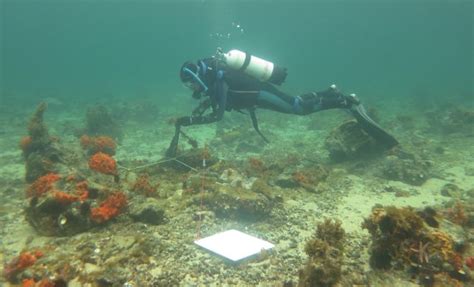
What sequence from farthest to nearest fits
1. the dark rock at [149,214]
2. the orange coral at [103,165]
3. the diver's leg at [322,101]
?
the diver's leg at [322,101]
the orange coral at [103,165]
the dark rock at [149,214]

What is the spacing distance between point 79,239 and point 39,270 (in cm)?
101

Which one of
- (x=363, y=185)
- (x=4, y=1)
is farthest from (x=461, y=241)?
(x=4, y=1)

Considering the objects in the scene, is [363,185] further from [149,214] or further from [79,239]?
[79,239]

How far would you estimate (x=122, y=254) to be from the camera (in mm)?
5125

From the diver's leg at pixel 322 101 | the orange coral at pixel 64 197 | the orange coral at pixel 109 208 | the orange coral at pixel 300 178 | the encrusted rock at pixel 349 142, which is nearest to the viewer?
the orange coral at pixel 64 197

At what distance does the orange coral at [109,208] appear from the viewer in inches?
239

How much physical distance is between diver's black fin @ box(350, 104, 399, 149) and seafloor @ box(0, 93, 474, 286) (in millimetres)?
457

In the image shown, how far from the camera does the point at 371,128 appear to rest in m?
10.6

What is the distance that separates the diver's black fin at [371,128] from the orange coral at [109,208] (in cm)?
743

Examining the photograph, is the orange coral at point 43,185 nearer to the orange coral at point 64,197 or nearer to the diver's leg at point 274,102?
the orange coral at point 64,197

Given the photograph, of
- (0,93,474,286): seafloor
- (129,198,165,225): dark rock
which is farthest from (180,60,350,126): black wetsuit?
(129,198,165,225): dark rock

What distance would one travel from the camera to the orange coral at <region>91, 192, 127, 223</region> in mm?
6082

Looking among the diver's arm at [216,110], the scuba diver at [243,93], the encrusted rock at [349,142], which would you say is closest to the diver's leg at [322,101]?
the scuba diver at [243,93]

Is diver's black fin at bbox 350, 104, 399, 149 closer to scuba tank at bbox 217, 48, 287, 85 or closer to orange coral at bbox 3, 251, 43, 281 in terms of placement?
scuba tank at bbox 217, 48, 287, 85
